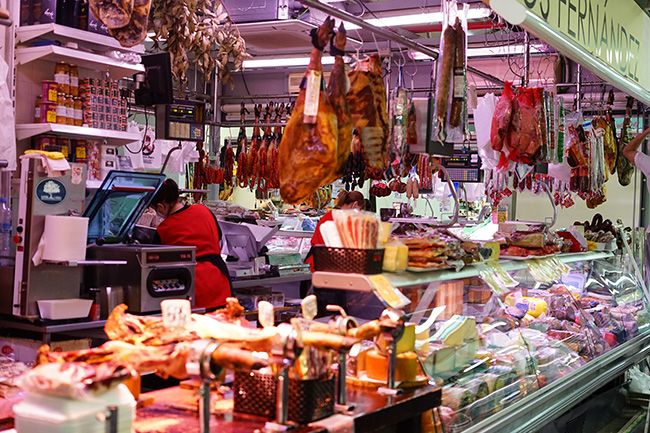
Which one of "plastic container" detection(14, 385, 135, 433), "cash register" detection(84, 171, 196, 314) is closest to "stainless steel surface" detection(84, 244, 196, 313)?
"cash register" detection(84, 171, 196, 314)

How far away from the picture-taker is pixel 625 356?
21.6ft

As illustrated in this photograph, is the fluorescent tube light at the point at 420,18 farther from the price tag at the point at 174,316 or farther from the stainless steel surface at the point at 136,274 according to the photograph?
the price tag at the point at 174,316

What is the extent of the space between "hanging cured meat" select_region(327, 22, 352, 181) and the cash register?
235cm

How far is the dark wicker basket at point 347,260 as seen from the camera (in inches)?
136

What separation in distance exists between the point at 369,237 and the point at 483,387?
1.28 metres

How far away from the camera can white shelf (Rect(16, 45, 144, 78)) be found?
5.79 metres

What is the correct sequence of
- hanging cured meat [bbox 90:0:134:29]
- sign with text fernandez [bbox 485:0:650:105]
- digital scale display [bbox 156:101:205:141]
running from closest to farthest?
sign with text fernandez [bbox 485:0:650:105], hanging cured meat [bbox 90:0:134:29], digital scale display [bbox 156:101:205:141]

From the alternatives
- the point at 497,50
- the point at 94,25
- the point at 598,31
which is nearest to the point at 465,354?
the point at 598,31

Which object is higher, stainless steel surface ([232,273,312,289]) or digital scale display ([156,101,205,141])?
digital scale display ([156,101,205,141])

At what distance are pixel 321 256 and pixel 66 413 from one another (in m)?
1.56

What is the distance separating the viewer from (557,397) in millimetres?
5016

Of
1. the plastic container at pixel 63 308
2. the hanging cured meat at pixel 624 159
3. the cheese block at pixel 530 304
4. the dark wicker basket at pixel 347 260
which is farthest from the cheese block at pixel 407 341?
the hanging cured meat at pixel 624 159

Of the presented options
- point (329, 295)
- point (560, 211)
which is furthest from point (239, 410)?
point (560, 211)

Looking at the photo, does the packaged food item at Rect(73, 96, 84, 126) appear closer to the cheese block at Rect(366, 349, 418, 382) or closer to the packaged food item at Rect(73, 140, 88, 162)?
the packaged food item at Rect(73, 140, 88, 162)
